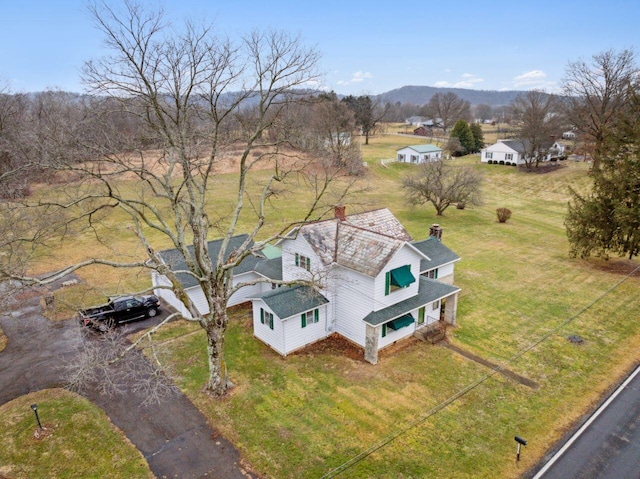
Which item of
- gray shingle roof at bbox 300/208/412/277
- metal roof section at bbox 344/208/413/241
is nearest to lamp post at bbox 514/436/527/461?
gray shingle roof at bbox 300/208/412/277

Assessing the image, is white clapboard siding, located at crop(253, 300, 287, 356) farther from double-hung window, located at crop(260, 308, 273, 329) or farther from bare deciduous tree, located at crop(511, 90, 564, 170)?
bare deciduous tree, located at crop(511, 90, 564, 170)

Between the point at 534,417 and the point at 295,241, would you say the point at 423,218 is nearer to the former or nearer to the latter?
the point at 295,241

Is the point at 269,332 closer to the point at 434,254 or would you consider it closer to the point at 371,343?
the point at 371,343

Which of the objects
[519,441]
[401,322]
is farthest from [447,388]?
[519,441]

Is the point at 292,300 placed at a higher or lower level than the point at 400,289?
lower

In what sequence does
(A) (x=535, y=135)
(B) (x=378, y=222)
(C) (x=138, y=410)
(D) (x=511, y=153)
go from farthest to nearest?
(D) (x=511, y=153)
(A) (x=535, y=135)
(B) (x=378, y=222)
(C) (x=138, y=410)

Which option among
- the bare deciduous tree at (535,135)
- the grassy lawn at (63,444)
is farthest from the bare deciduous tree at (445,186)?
the grassy lawn at (63,444)
